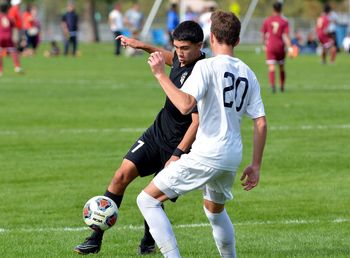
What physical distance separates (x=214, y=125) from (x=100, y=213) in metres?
1.63

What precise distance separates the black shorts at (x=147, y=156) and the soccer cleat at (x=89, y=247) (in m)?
0.72

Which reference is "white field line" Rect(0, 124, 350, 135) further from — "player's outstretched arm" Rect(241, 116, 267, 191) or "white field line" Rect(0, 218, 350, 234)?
"player's outstretched arm" Rect(241, 116, 267, 191)

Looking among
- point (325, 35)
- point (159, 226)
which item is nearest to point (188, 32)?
point (159, 226)

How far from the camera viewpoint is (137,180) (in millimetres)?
13109

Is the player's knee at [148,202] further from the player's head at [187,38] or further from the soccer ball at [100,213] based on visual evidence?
the player's head at [187,38]

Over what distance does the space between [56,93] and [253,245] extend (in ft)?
57.1

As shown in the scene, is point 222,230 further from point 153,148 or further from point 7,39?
point 7,39

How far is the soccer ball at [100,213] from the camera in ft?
27.8

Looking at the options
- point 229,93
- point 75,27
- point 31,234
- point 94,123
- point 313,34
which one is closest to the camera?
point 229,93

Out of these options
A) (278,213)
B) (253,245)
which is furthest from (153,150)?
Answer: (278,213)

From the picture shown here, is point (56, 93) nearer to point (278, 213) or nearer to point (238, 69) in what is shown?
point (278, 213)

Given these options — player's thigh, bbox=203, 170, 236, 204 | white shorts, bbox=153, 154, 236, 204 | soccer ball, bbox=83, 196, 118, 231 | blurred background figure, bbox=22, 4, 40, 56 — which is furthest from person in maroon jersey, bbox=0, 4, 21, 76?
white shorts, bbox=153, 154, 236, 204

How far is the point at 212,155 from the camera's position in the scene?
734 cm

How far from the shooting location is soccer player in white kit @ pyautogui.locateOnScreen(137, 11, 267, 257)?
284 inches
